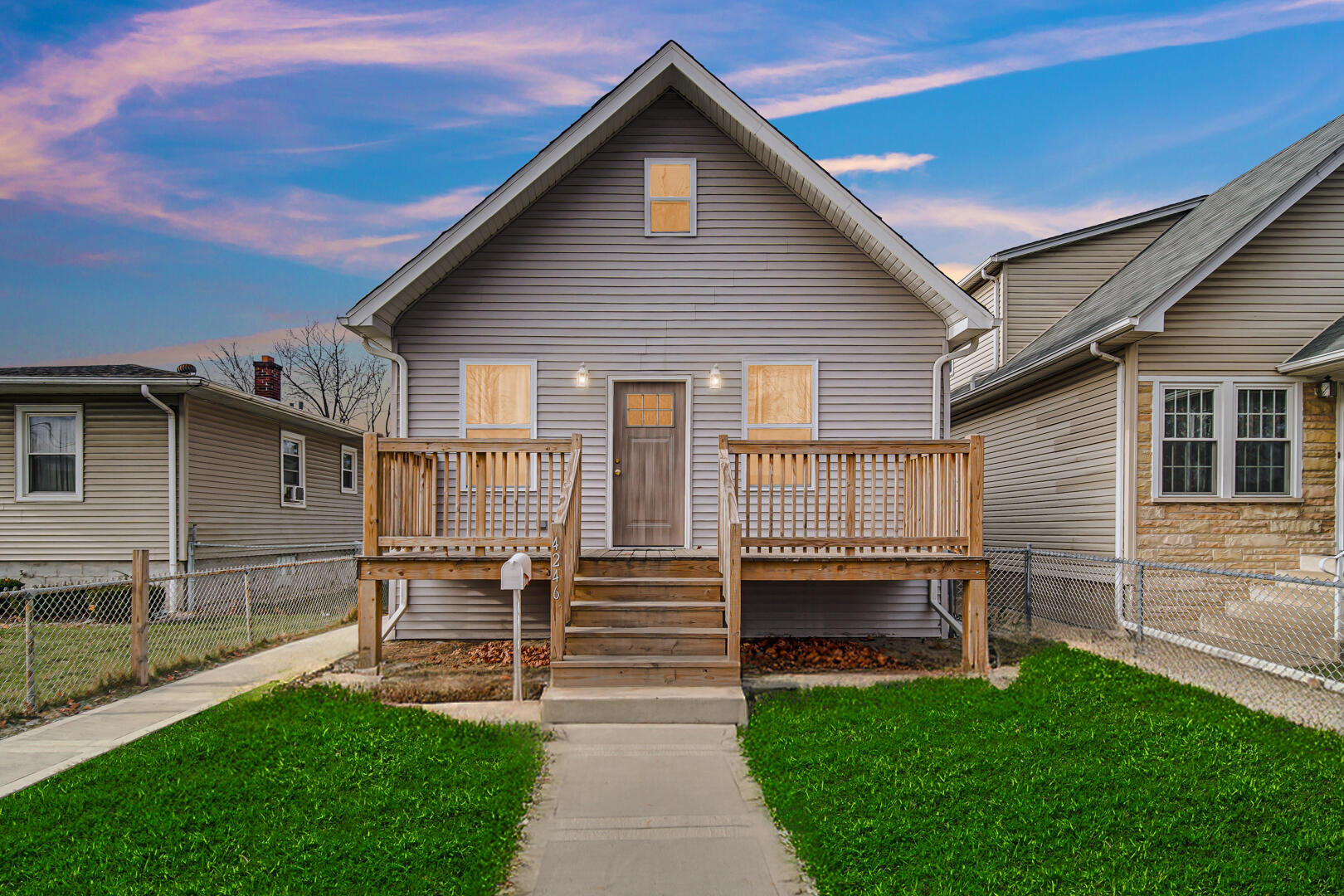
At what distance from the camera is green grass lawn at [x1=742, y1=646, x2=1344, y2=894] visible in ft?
11.3

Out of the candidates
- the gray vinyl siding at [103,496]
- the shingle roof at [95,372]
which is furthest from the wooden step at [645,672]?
the gray vinyl siding at [103,496]

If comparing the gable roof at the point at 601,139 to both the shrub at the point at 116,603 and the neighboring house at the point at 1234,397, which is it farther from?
the shrub at the point at 116,603

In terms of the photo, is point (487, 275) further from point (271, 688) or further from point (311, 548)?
point (311, 548)

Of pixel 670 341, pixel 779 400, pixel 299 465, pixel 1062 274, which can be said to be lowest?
pixel 299 465

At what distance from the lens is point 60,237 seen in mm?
23609

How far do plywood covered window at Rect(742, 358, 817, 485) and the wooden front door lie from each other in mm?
792

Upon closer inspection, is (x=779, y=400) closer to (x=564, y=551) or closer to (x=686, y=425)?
(x=686, y=425)

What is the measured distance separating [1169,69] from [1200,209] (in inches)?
319

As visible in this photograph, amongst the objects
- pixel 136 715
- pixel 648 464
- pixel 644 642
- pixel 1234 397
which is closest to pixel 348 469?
pixel 648 464

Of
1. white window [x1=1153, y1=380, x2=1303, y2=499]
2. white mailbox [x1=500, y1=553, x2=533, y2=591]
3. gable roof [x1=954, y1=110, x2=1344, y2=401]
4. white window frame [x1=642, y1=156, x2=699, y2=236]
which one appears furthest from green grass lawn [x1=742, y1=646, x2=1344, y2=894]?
white window frame [x1=642, y1=156, x2=699, y2=236]

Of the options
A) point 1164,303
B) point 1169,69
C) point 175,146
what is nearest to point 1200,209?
point 1164,303

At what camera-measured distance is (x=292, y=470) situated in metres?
16.4

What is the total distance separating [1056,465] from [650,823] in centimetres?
925

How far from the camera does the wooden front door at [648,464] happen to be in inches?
361
